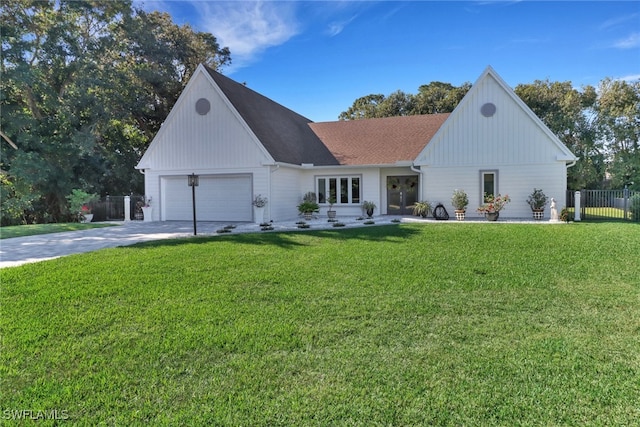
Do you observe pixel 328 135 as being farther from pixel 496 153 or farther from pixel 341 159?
pixel 496 153

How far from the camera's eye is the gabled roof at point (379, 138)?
59.3 feet

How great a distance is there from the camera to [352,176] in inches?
719

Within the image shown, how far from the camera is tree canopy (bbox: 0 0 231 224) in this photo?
18344 mm

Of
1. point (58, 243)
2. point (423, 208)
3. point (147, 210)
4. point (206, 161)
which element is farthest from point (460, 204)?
point (147, 210)

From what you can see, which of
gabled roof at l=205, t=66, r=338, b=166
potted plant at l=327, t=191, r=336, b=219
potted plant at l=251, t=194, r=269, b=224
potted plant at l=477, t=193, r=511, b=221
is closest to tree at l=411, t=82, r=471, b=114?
gabled roof at l=205, t=66, r=338, b=166

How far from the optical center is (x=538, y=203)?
14766 millimetres

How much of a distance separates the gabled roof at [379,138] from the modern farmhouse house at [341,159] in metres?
0.10

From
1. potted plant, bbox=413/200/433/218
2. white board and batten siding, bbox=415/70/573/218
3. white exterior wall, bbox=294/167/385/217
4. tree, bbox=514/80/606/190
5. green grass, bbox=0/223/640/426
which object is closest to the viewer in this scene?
green grass, bbox=0/223/640/426

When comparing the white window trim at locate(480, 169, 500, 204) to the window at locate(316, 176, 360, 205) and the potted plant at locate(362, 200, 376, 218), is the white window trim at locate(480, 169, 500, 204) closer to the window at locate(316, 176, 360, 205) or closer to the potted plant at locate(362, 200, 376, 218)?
the potted plant at locate(362, 200, 376, 218)

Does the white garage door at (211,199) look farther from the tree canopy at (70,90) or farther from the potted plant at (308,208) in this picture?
the tree canopy at (70,90)

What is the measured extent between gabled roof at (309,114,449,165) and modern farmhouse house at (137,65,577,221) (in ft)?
0.34

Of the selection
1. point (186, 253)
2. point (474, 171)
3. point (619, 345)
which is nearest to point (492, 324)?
point (619, 345)

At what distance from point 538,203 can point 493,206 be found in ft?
6.48

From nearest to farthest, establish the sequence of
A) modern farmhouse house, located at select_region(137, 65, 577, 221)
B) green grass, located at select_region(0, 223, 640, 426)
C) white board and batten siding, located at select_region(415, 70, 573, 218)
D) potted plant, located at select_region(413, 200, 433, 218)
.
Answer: green grass, located at select_region(0, 223, 640, 426) < white board and batten siding, located at select_region(415, 70, 573, 218) < modern farmhouse house, located at select_region(137, 65, 577, 221) < potted plant, located at select_region(413, 200, 433, 218)
